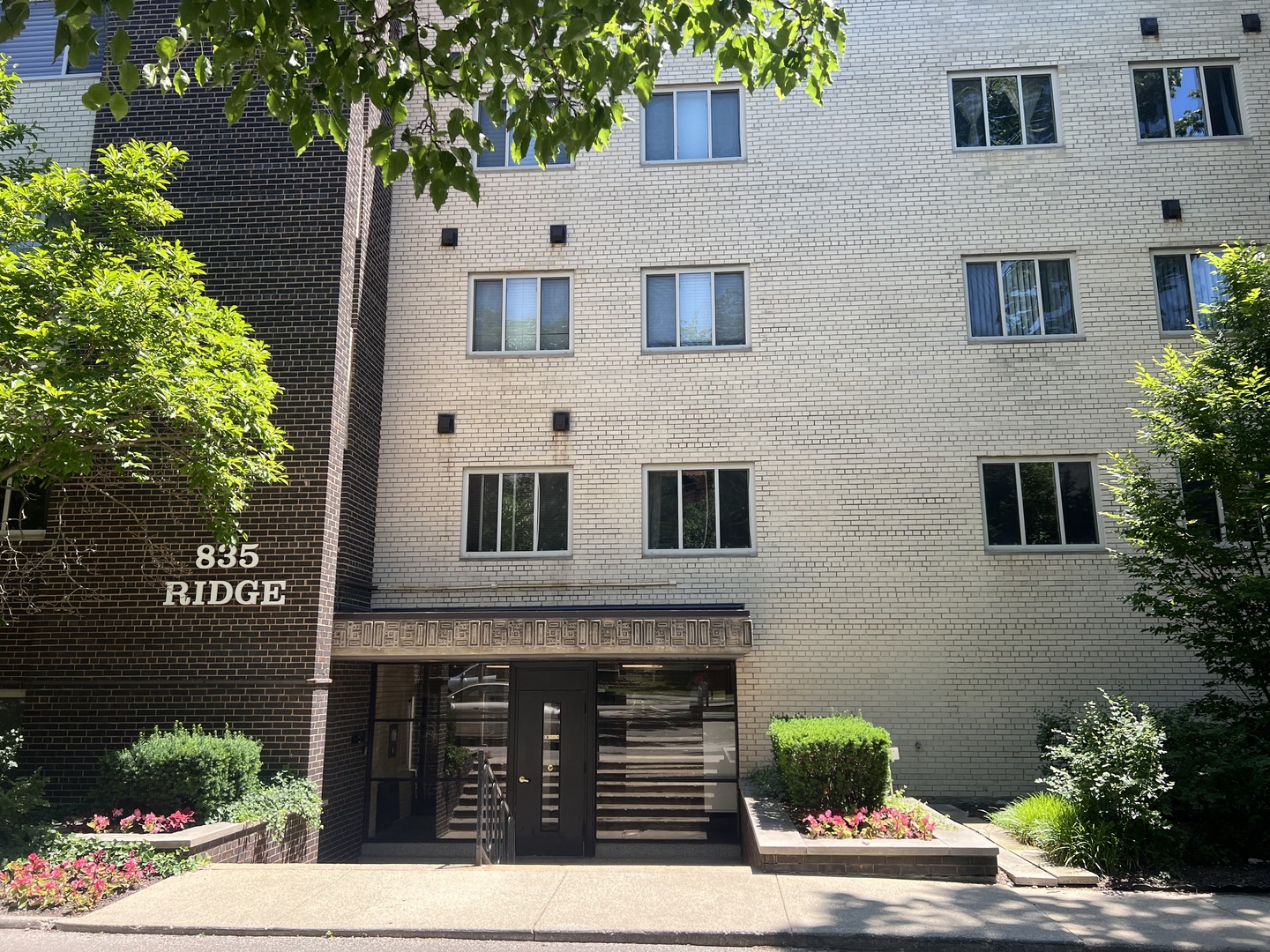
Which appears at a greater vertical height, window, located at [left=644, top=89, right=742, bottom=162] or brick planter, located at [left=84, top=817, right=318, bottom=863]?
window, located at [left=644, top=89, right=742, bottom=162]

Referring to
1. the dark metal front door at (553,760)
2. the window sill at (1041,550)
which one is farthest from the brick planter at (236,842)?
the window sill at (1041,550)

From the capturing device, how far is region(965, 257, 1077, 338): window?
49.5ft

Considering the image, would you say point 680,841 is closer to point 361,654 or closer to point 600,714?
point 600,714

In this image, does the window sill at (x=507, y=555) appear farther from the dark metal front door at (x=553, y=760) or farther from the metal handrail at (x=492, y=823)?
the metal handrail at (x=492, y=823)

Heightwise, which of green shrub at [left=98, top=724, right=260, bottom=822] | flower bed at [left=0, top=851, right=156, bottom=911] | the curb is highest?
green shrub at [left=98, top=724, right=260, bottom=822]

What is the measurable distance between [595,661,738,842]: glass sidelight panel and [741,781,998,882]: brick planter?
4.56 metres

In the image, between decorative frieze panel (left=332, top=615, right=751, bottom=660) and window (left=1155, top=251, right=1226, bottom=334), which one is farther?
window (left=1155, top=251, right=1226, bottom=334)

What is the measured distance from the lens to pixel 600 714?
1416cm

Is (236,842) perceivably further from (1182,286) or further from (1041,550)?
(1182,286)

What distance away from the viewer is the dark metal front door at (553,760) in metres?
13.7

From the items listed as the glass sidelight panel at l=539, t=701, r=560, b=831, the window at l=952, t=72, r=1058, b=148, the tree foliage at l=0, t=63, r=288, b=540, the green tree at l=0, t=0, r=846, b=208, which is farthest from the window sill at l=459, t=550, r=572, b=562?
the window at l=952, t=72, r=1058, b=148

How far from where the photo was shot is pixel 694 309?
15516 mm

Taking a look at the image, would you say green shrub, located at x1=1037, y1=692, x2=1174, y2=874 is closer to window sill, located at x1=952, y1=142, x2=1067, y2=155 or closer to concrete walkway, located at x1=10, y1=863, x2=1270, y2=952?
concrete walkway, located at x1=10, y1=863, x2=1270, y2=952

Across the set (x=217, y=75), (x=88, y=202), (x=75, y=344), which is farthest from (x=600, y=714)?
(x=217, y=75)
